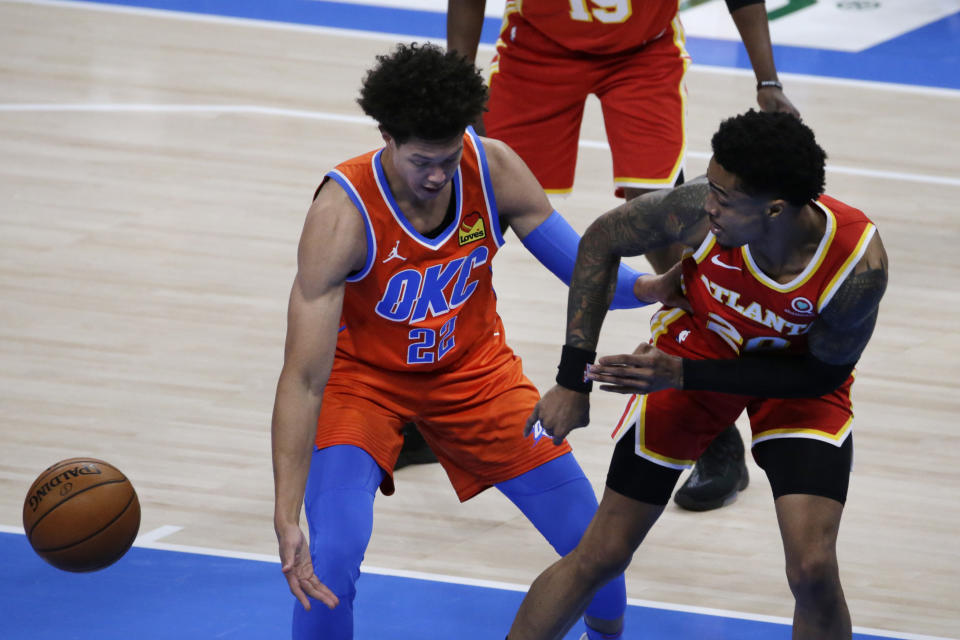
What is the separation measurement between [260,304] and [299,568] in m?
3.68

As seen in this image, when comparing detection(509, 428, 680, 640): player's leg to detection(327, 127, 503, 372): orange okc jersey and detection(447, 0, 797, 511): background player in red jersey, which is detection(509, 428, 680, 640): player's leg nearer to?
detection(327, 127, 503, 372): orange okc jersey

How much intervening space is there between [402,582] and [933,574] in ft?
5.92

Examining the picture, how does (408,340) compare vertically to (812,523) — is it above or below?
above

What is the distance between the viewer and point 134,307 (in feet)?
22.7

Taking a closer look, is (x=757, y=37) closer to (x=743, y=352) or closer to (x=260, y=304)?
(x=743, y=352)

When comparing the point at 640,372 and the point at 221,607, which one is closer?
→ the point at 640,372

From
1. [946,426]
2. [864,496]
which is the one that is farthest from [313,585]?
[946,426]

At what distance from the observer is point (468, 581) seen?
476 centimetres

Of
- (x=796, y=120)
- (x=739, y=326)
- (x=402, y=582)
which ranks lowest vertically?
(x=402, y=582)

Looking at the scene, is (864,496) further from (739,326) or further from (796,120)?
(796,120)

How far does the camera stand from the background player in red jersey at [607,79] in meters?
5.57

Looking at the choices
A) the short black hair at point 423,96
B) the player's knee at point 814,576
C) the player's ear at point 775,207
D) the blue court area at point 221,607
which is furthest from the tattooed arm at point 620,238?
the blue court area at point 221,607

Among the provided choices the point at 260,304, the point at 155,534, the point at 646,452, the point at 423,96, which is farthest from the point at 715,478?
the point at 260,304

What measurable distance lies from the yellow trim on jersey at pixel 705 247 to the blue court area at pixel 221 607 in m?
1.31
